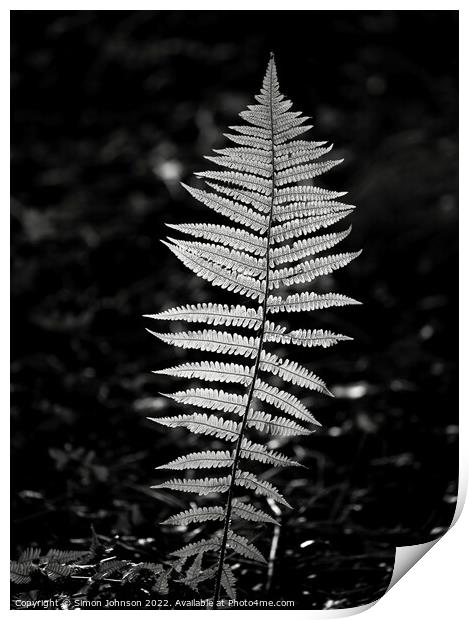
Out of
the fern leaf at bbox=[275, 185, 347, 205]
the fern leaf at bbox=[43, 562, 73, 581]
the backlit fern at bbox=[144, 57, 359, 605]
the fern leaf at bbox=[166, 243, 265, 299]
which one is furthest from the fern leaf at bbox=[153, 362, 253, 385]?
the fern leaf at bbox=[43, 562, 73, 581]

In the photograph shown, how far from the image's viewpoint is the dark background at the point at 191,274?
1.31 m

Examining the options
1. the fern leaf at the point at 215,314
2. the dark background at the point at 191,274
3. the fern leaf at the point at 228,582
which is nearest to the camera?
the fern leaf at the point at 215,314

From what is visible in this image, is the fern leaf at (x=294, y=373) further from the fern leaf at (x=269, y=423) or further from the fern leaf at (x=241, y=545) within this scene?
the fern leaf at (x=241, y=545)

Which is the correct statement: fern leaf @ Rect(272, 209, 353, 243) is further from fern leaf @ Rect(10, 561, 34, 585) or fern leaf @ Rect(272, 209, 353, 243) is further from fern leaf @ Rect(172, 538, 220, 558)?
fern leaf @ Rect(10, 561, 34, 585)

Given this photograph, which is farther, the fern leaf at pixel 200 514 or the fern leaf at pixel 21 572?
the fern leaf at pixel 21 572

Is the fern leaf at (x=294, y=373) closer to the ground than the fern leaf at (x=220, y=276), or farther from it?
closer to the ground

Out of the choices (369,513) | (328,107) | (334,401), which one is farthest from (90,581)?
(328,107)

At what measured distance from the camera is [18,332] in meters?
1.91

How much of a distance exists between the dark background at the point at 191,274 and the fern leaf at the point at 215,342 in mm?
496

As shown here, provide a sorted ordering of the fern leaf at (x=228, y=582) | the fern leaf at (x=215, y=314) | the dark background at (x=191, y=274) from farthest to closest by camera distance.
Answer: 1. the dark background at (x=191, y=274)
2. the fern leaf at (x=228, y=582)
3. the fern leaf at (x=215, y=314)

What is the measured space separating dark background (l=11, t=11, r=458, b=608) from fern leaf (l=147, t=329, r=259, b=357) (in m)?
0.50

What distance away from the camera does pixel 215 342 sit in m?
0.84

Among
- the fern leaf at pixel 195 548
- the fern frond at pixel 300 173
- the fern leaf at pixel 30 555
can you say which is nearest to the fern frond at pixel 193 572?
the fern leaf at pixel 195 548

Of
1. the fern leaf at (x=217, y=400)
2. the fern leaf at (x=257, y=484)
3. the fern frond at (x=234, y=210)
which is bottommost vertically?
the fern leaf at (x=257, y=484)
